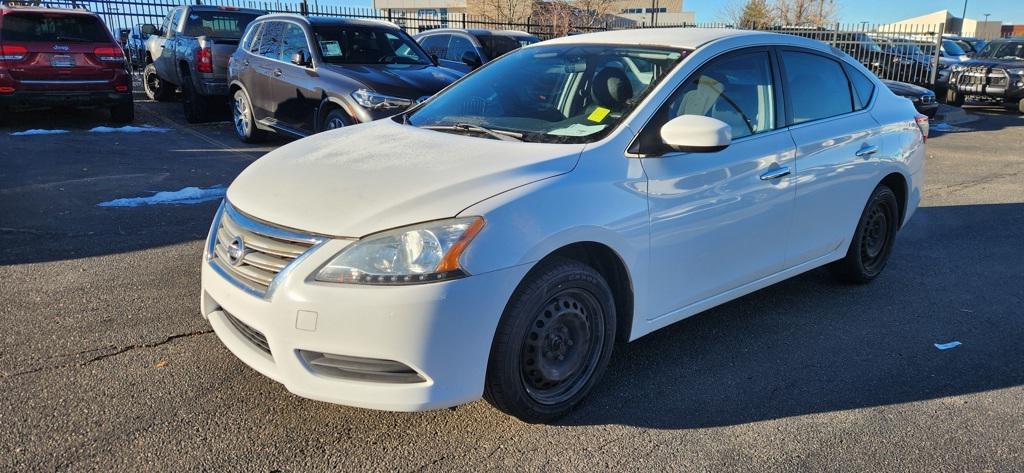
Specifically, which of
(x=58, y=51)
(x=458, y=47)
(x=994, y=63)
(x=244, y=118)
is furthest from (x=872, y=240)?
(x=994, y=63)

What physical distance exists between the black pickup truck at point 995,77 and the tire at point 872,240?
1508 cm

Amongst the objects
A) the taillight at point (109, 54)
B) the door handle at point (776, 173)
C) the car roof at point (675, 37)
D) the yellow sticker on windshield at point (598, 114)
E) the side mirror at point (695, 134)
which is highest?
the car roof at point (675, 37)

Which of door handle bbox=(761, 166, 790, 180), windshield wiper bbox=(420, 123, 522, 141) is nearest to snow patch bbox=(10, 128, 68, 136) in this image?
windshield wiper bbox=(420, 123, 522, 141)

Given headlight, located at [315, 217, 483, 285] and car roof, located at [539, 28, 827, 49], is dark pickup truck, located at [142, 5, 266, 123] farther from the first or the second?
headlight, located at [315, 217, 483, 285]

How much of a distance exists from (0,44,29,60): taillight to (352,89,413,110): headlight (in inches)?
207

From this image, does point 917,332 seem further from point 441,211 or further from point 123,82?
point 123,82

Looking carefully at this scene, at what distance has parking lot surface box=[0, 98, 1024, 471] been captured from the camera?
3.03 metres

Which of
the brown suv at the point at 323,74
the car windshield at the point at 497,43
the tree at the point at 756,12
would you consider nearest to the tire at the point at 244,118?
the brown suv at the point at 323,74

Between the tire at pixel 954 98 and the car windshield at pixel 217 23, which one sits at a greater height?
the car windshield at pixel 217 23

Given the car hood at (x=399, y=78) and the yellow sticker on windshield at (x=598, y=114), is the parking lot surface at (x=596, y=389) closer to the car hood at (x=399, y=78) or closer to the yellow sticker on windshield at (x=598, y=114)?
the yellow sticker on windshield at (x=598, y=114)

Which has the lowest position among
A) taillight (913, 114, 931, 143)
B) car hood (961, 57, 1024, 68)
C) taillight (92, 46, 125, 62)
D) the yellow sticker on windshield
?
taillight (913, 114, 931, 143)

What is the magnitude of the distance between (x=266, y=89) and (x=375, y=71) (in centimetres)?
186

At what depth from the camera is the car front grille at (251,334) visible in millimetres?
3061

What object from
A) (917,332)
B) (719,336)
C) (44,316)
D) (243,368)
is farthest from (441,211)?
(917,332)
